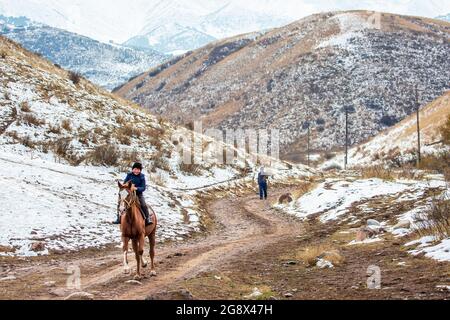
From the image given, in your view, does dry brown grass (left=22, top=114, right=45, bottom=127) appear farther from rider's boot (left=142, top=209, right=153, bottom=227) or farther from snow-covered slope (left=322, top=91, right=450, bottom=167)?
snow-covered slope (left=322, top=91, right=450, bottom=167)

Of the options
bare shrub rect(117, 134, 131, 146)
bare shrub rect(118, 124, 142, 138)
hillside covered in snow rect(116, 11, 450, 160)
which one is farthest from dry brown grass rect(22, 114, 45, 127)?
hillside covered in snow rect(116, 11, 450, 160)

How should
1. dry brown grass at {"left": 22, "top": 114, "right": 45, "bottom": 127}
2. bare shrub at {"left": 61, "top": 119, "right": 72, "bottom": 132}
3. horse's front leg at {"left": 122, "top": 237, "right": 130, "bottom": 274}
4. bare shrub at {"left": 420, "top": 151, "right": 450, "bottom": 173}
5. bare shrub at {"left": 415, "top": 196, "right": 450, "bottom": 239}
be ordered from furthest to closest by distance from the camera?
1. bare shrub at {"left": 420, "top": 151, "right": 450, "bottom": 173}
2. bare shrub at {"left": 61, "top": 119, "right": 72, "bottom": 132}
3. dry brown grass at {"left": 22, "top": 114, "right": 45, "bottom": 127}
4. bare shrub at {"left": 415, "top": 196, "right": 450, "bottom": 239}
5. horse's front leg at {"left": 122, "top": 237, "right": 130, "bottom": 274}

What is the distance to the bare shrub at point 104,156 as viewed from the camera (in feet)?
95.4

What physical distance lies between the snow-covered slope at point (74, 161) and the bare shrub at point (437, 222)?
379 inches

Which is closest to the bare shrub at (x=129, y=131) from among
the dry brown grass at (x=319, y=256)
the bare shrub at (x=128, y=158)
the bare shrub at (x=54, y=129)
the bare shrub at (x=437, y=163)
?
the bare shrub at (x=128, y=158)

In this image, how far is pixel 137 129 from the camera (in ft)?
128

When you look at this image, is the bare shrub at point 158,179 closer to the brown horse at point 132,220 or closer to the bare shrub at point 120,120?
the bare shrub at point 120,120

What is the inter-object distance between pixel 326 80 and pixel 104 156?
11482 centimetres

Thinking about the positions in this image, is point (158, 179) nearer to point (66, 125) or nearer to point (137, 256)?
point (66, 125)

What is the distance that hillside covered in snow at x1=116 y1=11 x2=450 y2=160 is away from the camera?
4862 inches

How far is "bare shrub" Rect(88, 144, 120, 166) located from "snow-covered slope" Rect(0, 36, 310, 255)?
6 cm

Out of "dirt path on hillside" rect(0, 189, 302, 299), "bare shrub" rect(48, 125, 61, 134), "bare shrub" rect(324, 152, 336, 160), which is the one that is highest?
"bare shrub" rect(48, 125, 61, 134)

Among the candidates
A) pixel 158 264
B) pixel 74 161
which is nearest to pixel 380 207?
pixel 158 264

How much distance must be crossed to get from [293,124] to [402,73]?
3691 centimetres
